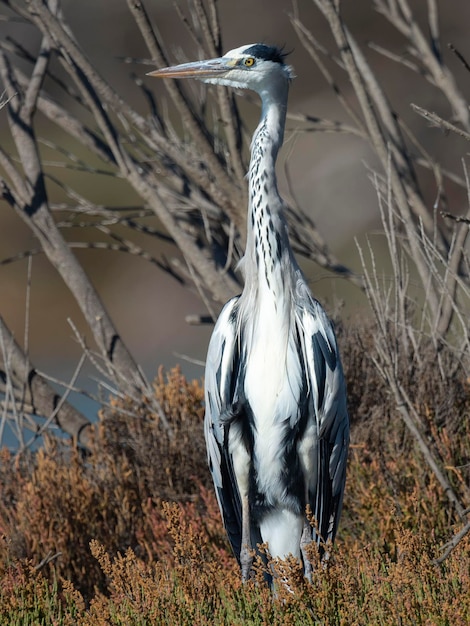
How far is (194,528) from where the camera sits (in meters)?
4.88

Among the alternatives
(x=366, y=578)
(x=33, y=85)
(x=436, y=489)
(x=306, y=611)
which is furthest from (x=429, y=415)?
(x=33, y=85)

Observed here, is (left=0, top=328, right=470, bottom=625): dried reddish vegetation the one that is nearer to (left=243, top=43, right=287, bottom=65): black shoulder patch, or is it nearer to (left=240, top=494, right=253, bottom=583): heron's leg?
(left=240, top=494, right=253, bottom=583): heron's leg

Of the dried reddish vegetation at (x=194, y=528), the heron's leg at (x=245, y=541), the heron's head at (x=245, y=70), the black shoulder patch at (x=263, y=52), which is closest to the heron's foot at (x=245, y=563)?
the heron's leg at (x=245, y=541)

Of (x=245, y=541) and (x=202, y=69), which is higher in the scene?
(x=202, y=69)

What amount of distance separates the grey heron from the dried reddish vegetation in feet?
0.93

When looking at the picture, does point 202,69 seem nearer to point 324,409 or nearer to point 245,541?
point 324,409

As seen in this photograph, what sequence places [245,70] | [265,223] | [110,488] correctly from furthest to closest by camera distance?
[110,488] < [245,70] < [265,223]

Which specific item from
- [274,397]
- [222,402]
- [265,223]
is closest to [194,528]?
[222,402]

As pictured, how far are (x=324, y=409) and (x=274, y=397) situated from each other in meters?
0.20

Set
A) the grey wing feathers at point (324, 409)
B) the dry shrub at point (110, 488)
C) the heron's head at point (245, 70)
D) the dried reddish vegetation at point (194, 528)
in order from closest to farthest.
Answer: the dried reddish vegetation at point (194, 528), the grey wing feathers at point (324, 409), the heron's head at point (245, 70), the dry shrub at point (110, 488)

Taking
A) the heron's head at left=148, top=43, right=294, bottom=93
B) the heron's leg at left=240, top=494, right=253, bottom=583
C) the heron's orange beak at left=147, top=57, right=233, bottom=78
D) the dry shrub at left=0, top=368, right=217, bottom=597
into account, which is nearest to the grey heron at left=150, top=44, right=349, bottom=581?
the heron's leg at left=240, top=494, right=253, bottom=583

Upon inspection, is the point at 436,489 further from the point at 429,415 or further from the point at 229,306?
the point at 229,306

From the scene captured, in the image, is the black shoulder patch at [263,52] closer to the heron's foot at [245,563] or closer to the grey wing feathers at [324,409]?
the grey wing feathers at [324,409]

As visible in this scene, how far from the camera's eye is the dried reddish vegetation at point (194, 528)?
331 centimetres
